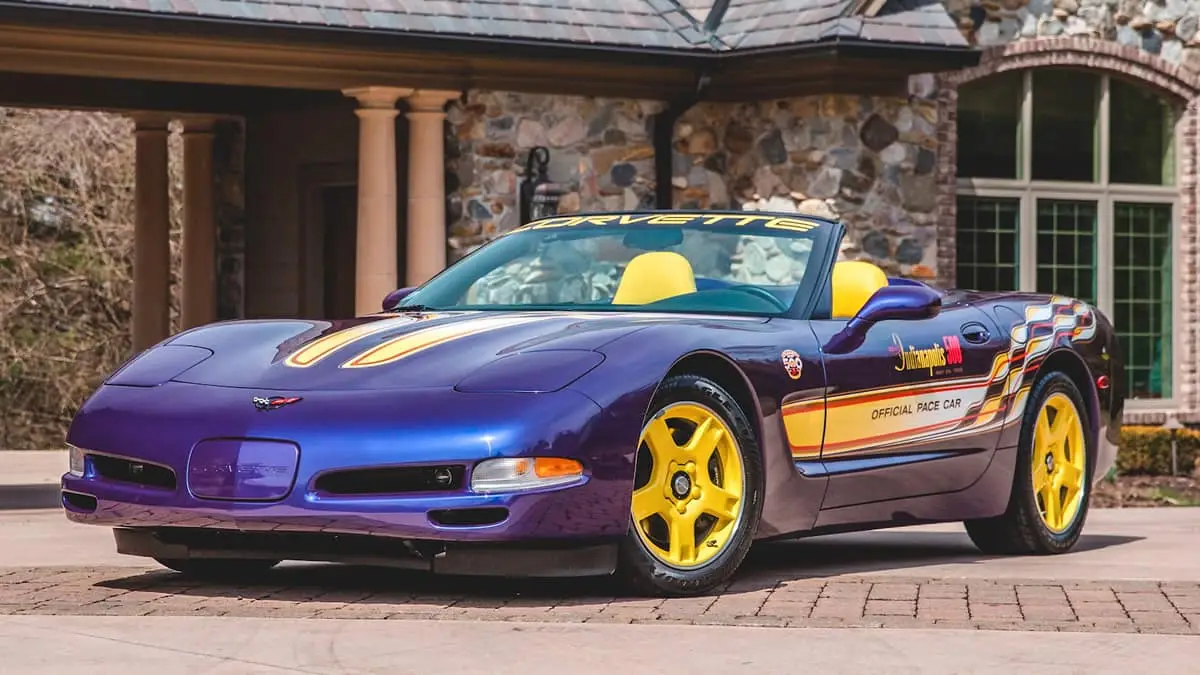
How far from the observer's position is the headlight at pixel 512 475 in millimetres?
6375

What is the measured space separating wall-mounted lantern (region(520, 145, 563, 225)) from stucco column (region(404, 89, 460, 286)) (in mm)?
586

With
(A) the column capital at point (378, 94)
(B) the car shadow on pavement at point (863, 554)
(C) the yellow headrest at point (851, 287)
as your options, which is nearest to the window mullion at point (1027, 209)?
(A) the column capital at point (378, 94)

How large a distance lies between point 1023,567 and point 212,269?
38.5 feet

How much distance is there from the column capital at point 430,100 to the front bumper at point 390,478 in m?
8.56

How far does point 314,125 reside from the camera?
17469 millimetres

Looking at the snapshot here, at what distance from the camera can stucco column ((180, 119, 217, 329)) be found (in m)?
18.6

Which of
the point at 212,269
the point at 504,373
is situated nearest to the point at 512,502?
the point at 504,373

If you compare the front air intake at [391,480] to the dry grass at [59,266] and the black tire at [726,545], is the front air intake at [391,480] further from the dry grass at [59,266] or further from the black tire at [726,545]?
the dry grass at [59,266]

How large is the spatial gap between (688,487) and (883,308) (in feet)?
4.11

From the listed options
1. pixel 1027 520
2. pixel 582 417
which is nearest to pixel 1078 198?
pixel 1027 520

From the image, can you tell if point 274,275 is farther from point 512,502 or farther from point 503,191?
point 512,502

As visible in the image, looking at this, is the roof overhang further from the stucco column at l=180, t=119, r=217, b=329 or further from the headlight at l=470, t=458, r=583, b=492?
the headlight at l=470, t=458, r=583, b=492

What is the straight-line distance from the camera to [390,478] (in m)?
6.46

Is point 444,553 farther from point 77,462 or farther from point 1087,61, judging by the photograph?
point 1087,61
